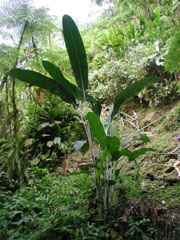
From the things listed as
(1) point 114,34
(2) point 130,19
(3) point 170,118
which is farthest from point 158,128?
(2) point 130,19

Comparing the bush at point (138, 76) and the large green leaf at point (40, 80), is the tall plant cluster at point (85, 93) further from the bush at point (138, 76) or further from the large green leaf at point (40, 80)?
the bush at point (138, 76)

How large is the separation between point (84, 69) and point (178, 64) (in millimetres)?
740

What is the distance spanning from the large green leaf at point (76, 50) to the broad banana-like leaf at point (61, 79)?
1.9 inches

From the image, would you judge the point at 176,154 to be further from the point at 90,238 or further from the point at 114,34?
the point at 114,34

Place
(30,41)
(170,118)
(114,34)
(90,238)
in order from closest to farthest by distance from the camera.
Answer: (90,238) → (170,118) → (30,41) → (114,34)

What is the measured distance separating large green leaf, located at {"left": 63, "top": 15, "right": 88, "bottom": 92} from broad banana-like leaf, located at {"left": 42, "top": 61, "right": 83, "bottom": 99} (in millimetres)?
48

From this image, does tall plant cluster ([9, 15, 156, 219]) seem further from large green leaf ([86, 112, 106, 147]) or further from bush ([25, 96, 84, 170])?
bush ([25, 96, 84, 170])

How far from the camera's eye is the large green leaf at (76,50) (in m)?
2.19

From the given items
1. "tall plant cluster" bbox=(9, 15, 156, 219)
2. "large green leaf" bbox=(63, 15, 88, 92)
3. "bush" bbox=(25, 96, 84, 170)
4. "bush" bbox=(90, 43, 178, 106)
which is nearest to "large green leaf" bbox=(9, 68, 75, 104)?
"tall plant cluster" bbox=(9, 15, 156, 219)

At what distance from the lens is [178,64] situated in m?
2.54

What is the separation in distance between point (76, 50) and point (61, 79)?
206 mm

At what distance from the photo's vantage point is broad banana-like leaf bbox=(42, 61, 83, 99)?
2.18 metres

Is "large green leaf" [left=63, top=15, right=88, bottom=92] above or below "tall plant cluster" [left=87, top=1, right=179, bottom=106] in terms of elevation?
below

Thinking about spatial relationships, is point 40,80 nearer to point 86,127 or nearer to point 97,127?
point 86,127
